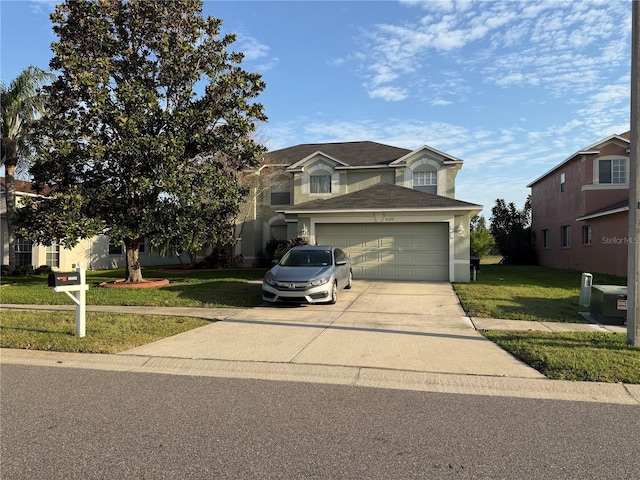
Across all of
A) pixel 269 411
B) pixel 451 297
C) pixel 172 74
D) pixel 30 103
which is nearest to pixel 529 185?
pixel 451 297

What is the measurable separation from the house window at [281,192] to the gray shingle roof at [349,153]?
3.49 ft

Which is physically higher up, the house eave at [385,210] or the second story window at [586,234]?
the house eave at [385,210]

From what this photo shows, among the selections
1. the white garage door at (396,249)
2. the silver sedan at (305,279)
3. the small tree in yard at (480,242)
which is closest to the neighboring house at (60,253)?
the white garage door at (396,249)

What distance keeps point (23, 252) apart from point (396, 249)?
1784 cm

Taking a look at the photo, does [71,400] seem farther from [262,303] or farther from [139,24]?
[139,24]

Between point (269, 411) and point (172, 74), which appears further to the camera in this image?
point (172, 74)

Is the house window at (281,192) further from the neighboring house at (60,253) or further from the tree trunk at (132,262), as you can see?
the tree trunk at (132,262)

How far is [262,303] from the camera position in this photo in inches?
457

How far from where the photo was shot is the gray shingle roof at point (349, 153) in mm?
24445

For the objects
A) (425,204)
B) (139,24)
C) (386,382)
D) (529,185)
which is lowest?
(386,382)

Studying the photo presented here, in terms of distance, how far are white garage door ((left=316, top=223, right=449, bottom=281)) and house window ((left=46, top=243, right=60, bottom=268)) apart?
14.7 metres

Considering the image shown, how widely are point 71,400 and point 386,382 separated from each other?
3544mm

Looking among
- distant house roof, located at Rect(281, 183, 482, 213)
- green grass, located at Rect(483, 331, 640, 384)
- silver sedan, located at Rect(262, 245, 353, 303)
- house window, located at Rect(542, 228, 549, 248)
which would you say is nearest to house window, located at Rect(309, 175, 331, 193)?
distant house roof, located at Rect(281, 183, 482, 213)

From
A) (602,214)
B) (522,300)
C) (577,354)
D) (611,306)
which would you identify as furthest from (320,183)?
(577,354)
